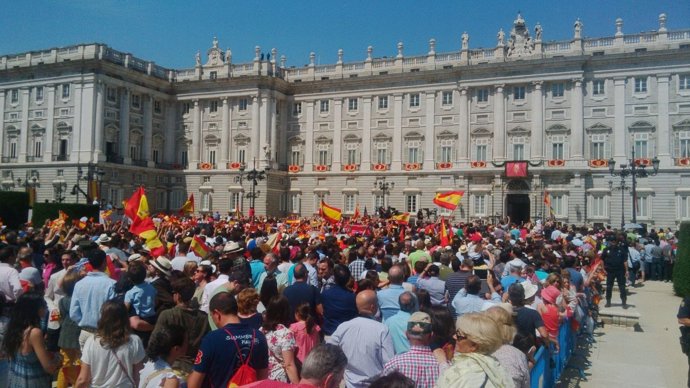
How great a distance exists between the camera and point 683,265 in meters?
17.8

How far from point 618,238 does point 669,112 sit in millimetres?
28408

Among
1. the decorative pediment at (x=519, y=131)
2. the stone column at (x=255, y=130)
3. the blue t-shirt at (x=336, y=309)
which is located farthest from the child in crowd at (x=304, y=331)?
the stone column at (x=255, y=130)

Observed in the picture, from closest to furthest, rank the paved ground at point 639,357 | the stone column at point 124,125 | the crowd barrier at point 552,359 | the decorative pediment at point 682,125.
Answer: the crowd barrier at point 552,359 < the paved ground at point 639,357 < the decorative pediment at point 682,125 < the stone column at point 124,125

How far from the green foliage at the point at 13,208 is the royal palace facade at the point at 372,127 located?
11290mm

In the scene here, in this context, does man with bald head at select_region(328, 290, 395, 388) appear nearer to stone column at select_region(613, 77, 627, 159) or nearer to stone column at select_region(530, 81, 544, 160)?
stone column at select_region(530, 81, 544, 160)

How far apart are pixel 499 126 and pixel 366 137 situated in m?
12.2

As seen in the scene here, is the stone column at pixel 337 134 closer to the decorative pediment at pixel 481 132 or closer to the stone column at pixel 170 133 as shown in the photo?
the decorative pediment at pixel 481 132

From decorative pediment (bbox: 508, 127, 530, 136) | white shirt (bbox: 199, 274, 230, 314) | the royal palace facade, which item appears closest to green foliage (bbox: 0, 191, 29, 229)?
the royal palace facade

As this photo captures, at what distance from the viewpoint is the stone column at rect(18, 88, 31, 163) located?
50.4 metres

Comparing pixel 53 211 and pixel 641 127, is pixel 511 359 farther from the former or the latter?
pixel 641 127

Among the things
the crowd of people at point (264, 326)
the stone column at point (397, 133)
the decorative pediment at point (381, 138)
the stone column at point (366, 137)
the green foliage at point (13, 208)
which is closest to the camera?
the crowd of people at point (264, 326)

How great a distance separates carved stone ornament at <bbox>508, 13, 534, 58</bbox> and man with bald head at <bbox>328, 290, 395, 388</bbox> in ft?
142

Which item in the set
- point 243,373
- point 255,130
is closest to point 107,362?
point 243,373

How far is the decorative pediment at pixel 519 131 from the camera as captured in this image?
144 ft
